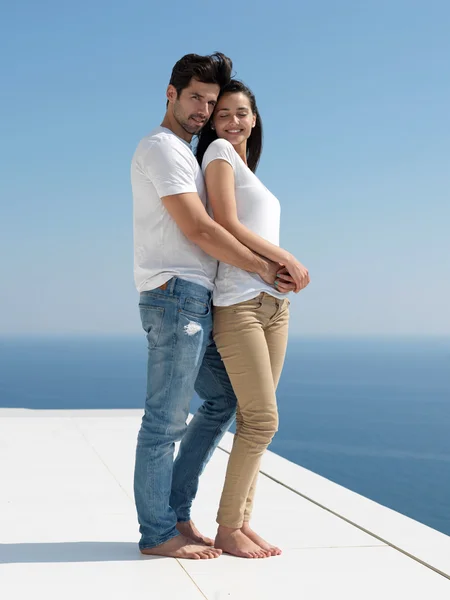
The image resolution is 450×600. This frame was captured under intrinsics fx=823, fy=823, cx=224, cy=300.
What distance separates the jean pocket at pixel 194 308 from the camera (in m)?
2.26

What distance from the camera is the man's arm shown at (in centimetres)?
223

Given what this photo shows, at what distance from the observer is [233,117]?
7.93 feet

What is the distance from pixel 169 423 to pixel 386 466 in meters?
42.0

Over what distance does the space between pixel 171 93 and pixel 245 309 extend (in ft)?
2.18

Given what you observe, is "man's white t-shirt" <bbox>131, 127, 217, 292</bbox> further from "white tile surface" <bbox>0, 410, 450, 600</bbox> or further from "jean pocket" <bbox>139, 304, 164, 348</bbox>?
"white tile surface" <bbox>0, 410, 450, 600</bbox>

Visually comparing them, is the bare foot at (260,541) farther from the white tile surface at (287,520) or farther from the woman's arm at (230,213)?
the woman's arm at (230,213)

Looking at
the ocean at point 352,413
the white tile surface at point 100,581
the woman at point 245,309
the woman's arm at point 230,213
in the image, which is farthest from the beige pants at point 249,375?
the ocean at point 352,413

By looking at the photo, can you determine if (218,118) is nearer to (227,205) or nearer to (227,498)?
(227,205)

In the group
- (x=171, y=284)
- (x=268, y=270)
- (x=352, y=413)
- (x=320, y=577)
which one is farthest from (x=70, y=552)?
(x=352, y=413)

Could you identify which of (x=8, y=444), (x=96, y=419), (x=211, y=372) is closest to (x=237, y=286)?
(x=211, y=372)

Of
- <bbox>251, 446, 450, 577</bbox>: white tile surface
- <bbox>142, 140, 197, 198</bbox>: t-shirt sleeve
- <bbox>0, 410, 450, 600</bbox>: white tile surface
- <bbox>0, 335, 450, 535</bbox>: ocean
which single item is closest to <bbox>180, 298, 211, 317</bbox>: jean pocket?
<bbox>142, 140, 197, 198</bbox>: t-shirt sleeve

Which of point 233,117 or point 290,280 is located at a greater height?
point 233,117

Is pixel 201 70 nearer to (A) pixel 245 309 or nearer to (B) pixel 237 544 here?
(A) pixel 245 309

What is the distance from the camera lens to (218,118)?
2438mm
